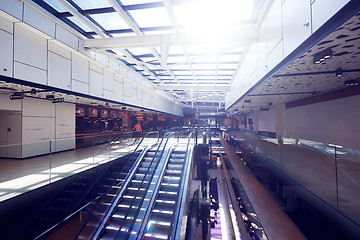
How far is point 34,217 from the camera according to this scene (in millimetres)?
4445

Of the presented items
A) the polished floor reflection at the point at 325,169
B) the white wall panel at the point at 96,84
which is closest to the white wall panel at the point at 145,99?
the white wall panel at the point at 96,84

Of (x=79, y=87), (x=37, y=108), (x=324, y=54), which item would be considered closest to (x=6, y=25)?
(x=79, y=87)

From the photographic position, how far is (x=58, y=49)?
18.0 ft

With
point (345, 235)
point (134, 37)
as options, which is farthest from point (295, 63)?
point (134, 37)

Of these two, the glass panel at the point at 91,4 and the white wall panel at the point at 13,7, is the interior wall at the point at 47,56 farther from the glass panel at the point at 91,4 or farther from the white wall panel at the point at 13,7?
the glass panel at the point at 91,4

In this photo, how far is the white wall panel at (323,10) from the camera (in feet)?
6.03

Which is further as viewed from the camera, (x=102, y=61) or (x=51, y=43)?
(x=102, y=61)

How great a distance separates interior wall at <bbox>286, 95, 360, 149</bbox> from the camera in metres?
5.92

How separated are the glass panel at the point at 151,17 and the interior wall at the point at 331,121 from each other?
717 cm

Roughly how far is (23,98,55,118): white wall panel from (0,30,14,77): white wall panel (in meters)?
4.00

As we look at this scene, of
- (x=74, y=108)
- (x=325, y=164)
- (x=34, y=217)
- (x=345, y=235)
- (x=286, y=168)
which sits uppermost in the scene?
(x=74, y=108)

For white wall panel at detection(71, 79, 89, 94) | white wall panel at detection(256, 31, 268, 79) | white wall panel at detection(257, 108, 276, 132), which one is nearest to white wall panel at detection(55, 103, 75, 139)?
white wall panel at detection(71, 79, 89, 94)

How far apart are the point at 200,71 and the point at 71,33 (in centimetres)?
639

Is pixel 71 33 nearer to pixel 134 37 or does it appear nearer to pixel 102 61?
pixel 102 61
